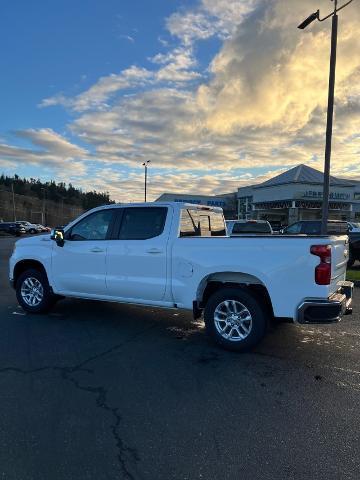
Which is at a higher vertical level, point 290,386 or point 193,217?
point 193,217

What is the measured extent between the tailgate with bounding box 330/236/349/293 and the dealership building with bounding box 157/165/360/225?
48.8m

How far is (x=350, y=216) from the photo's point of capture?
200ft

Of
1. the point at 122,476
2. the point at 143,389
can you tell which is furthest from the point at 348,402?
the point at 122,476

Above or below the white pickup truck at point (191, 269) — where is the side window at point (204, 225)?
above

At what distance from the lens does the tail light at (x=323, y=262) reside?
183 inches

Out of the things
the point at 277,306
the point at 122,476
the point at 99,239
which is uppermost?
the point at 99,239

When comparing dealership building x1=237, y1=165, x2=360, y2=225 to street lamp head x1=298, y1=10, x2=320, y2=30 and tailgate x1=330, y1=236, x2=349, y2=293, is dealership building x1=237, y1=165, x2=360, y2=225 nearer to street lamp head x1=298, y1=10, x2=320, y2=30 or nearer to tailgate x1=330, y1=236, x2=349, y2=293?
street lamp head x1=298, y1=10, x2=320, y2=30

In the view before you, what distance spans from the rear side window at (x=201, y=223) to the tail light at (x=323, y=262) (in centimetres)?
208

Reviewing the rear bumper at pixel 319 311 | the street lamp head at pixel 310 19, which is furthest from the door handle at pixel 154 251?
the street lamp head at pixel 310 19

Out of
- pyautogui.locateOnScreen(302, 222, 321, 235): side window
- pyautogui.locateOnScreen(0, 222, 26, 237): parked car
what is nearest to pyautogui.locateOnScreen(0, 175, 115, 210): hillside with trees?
pyautogui.locateOnScreen(0, 222, 26, 237): parked car

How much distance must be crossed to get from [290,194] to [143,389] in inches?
2203

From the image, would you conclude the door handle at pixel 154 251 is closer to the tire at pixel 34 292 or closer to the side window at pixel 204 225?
the side window at pixel 204 225

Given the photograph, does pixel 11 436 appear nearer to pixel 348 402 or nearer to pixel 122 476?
pixel 122 476

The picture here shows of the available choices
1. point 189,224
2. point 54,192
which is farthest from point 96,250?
point 54,192
